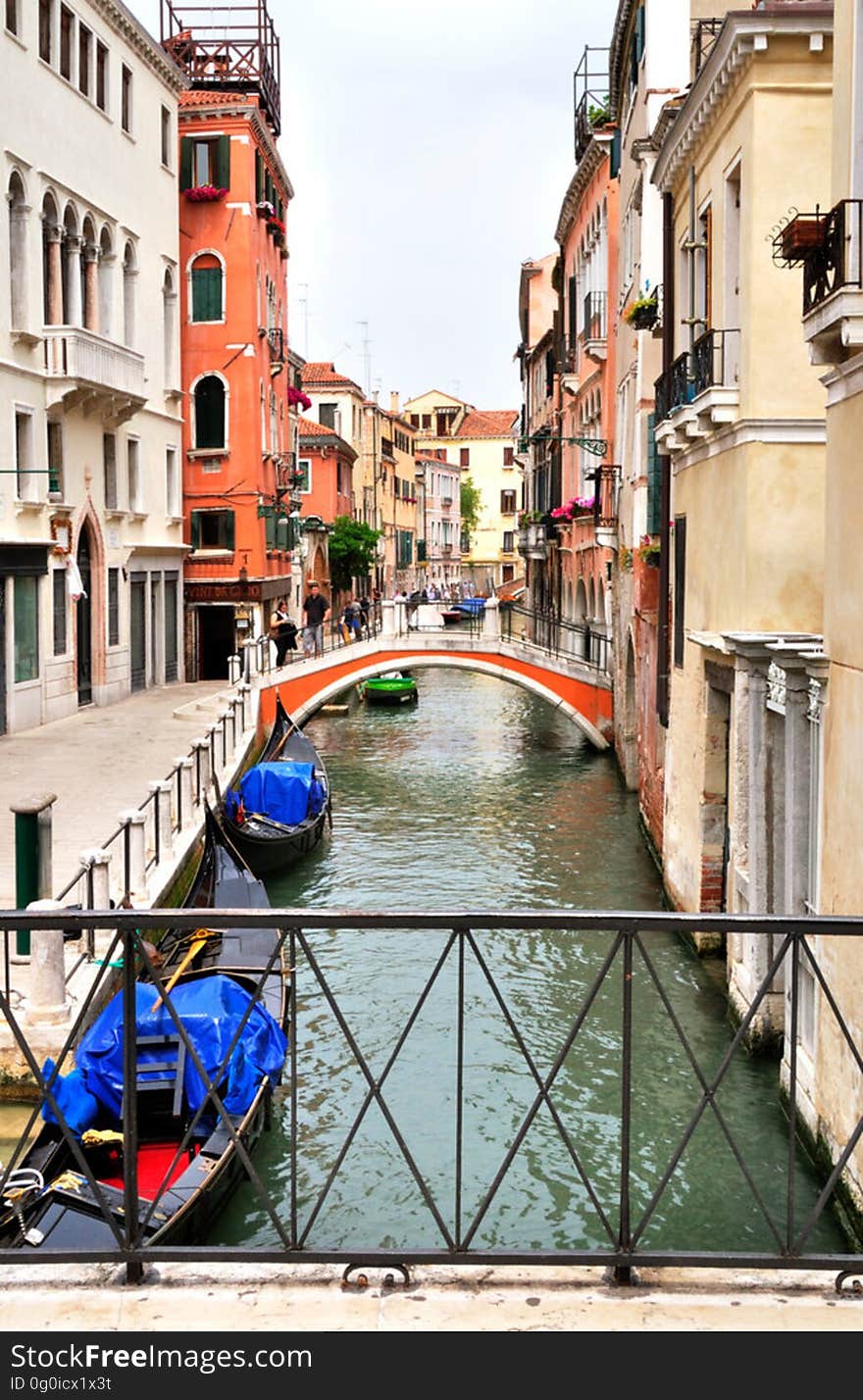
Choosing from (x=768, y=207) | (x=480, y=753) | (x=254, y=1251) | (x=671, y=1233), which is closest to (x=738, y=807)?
(x=671, y=1233)

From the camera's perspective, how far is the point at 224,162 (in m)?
28.2

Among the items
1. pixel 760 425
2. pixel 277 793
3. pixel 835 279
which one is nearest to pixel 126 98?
pixel 277 793

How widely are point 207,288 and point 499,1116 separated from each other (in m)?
22.5

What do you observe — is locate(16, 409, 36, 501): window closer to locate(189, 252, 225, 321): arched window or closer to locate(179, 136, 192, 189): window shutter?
locate(189, 252, 225, 321): arched window

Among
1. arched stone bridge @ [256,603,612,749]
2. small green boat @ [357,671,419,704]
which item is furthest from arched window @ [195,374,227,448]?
small green boat @ [357,671,419,704]

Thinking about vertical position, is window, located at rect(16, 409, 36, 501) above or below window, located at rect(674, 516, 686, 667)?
above

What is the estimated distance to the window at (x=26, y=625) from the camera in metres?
18.9

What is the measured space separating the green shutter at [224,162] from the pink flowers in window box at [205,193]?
0.13m

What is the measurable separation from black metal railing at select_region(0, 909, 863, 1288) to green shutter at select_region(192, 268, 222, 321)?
59.9ft

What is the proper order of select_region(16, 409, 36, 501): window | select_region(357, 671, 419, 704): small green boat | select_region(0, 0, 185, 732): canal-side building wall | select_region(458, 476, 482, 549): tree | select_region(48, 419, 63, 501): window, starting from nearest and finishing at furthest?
select_region(0, 0, 185, 732): canal-side building wall, select_region(16, 409, 36, 501): window, select_region(48, 419, 63, 501): window, select_region(357, 671, 419, 704): small green boat, select_region(458, 476, 482, 549): tree

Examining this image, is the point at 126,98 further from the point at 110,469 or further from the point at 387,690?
the point at 387,690

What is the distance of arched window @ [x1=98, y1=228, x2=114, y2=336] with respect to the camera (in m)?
23.0

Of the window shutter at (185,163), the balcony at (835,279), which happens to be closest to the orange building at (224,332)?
the window shutter at (185,163)
